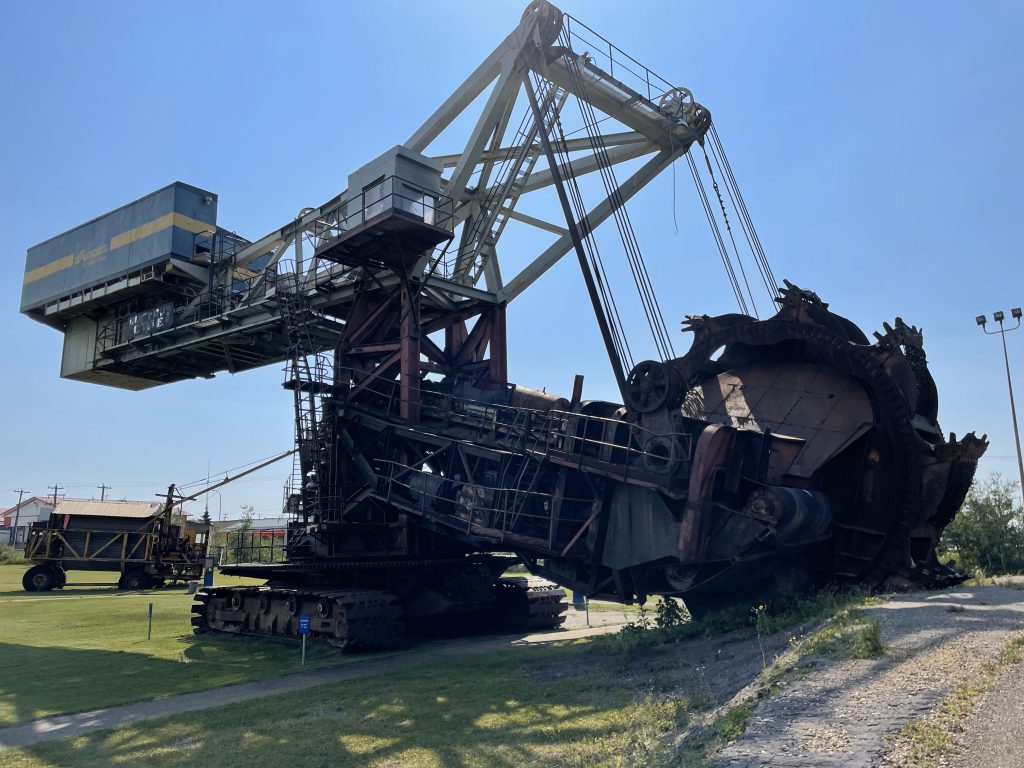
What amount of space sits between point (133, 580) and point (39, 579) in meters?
3.62

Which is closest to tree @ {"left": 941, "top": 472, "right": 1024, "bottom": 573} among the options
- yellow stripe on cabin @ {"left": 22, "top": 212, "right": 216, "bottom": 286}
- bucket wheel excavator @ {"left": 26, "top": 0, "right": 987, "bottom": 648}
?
bucket wheel excavator @ {"left": 26, "top": 0, "right": 987, "bottom": 648}

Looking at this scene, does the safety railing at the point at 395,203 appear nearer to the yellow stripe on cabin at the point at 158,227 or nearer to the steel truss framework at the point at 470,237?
the steel truss framework at the point at 470,237

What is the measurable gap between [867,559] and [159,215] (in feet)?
75.1

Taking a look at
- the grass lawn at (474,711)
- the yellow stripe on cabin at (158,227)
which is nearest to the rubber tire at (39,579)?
the yellow stripe on cabin at (158,227)

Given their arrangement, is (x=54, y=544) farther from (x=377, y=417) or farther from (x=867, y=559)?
(x=867, y=559)

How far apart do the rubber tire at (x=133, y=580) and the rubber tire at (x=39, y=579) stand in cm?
266

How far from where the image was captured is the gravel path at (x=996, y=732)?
4.75 meters

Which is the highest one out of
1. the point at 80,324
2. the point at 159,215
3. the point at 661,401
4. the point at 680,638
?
the point at 159,215

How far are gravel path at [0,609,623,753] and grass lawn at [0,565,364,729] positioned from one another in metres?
0.47

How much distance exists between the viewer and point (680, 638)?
1238cm

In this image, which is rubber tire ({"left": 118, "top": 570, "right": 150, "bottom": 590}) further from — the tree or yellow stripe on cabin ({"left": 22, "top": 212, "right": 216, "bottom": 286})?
the tree

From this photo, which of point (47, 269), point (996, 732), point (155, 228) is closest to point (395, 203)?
point (155, 228)

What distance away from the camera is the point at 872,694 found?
6.27 m

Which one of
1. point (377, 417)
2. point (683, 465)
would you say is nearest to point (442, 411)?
point (377, 417)
